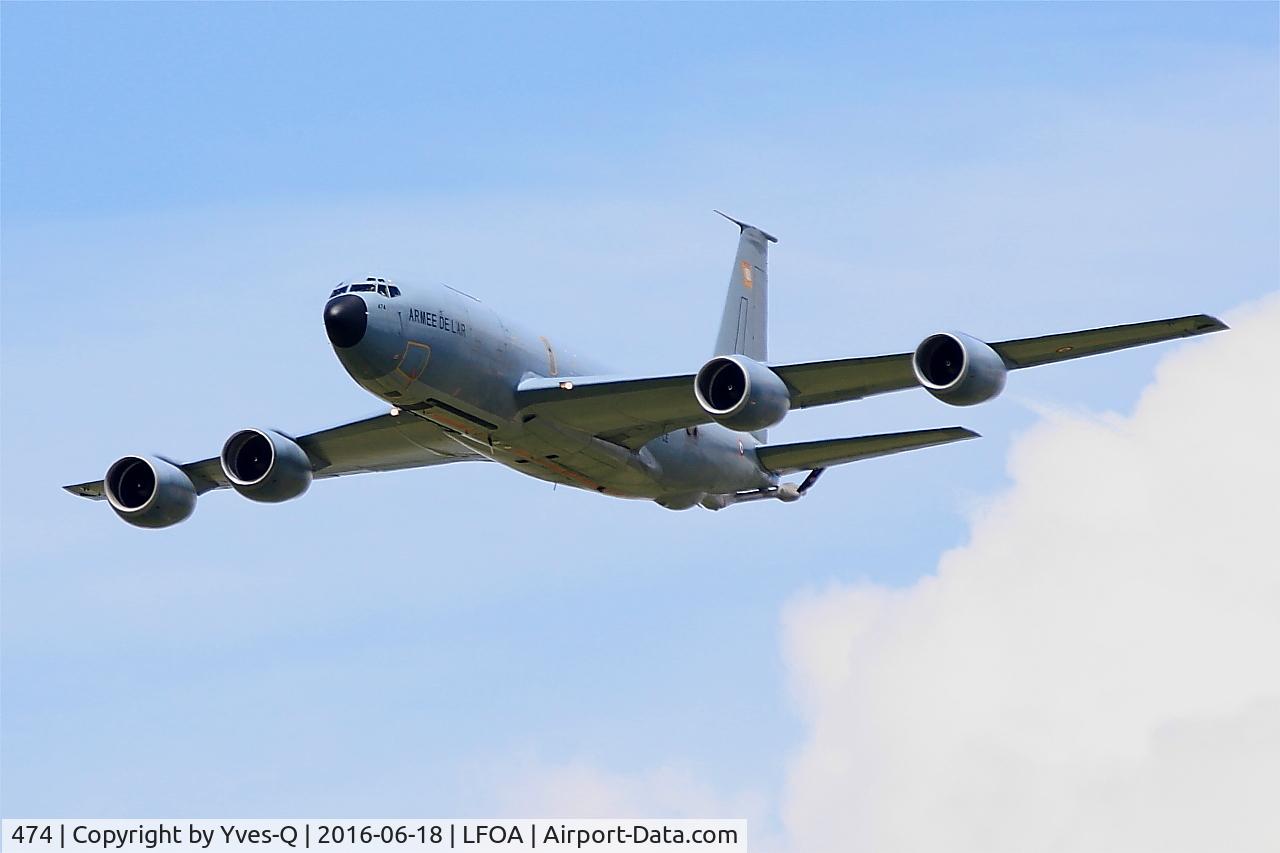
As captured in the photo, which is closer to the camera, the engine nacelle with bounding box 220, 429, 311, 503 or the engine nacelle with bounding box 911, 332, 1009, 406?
the engine nacelle with bounding box 911, 332, 1009, 406

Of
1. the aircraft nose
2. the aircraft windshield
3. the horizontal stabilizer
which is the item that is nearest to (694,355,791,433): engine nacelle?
the horizontal stabilizer

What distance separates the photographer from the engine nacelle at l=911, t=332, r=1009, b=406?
45.8 meters

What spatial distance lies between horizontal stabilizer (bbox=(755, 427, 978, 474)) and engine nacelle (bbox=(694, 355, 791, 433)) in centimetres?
480

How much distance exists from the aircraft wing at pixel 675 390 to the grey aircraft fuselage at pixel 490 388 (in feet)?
1.25

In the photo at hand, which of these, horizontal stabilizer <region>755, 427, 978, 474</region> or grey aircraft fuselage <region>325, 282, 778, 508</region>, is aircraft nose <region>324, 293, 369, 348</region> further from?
horizontal stabilizer <region>755, 427, 978, 474</region>

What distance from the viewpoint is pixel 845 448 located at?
5369cm

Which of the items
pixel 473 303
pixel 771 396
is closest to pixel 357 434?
pixel 473 303

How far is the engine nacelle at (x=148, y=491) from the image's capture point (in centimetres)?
5469

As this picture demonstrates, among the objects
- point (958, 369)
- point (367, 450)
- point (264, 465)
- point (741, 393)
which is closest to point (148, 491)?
point (264, 465)

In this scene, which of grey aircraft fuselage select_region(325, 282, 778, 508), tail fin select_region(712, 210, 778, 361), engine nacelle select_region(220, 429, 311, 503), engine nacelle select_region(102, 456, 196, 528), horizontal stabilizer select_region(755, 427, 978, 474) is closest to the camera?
grey aircraft fuselage select_region(325, 282, 778, 508)

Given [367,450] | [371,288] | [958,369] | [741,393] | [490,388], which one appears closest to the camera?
[958,369]

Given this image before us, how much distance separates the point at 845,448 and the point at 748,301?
9949mm

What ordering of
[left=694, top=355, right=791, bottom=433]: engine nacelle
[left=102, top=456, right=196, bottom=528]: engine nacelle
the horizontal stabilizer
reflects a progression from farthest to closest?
[left=102, top=456, right=196, bottom=528]: engine nacelle, the horizontal stabilizer, [left=694, top=355, right=791, bottom=433]: engine nacelle

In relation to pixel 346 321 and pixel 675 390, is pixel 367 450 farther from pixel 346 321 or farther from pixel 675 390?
pixel 675 390
